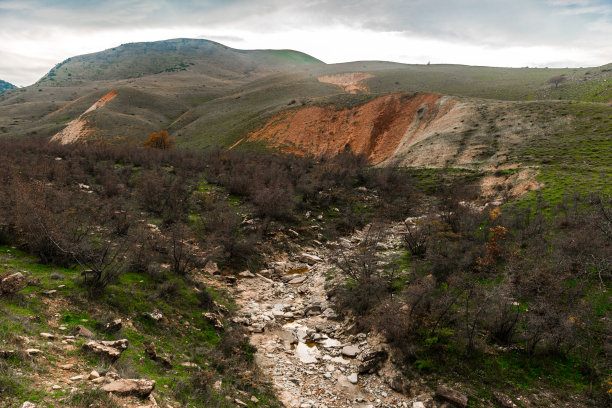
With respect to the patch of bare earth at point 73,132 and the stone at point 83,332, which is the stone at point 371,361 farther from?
the patch of bare earth at point 73,132

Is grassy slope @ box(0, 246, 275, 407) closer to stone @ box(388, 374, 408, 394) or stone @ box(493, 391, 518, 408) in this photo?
stone @ box(388, 374, 408, 394)

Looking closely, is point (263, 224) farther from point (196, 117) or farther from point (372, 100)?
point (196, 117)

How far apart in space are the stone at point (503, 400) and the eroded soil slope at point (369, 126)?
116 feet

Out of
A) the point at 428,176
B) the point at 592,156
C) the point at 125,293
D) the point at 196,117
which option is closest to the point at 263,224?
the point at 125,293

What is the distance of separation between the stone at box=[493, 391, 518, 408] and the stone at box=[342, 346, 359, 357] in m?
4.26

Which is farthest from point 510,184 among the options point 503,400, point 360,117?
point 360,117

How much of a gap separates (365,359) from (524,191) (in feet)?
64.3

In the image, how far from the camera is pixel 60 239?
11.0 meters

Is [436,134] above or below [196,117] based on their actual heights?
below

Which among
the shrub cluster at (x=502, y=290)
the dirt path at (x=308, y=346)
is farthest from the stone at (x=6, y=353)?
the shrub cluster at (x=502, y=290)

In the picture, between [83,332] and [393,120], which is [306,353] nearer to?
[83,332]

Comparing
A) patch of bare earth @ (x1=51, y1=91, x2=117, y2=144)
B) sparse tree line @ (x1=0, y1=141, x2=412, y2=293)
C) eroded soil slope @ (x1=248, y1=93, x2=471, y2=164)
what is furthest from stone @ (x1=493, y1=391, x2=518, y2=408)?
patch of bare earth @ (x1=51, y1=91, x2=117, y2=144)

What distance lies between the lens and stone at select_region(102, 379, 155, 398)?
17.7 feet

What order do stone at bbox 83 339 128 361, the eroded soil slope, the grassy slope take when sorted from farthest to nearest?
the eroded soil slope < stone at bbox 83 339 128 361 < the grassy slope
